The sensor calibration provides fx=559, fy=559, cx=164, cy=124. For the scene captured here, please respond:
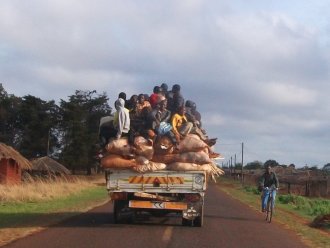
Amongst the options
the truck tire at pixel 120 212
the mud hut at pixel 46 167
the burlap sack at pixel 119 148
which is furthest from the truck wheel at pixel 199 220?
the mud hut at pixel 46 167

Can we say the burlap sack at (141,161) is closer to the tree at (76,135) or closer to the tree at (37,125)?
the tree at (76,135)

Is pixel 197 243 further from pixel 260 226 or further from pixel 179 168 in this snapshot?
pixel 260 226

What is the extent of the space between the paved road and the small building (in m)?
21.9

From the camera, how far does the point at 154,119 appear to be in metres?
14.6

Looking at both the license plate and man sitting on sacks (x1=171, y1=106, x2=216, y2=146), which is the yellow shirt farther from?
the license plate

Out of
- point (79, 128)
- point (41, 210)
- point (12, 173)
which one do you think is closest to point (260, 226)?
point (41, 210)

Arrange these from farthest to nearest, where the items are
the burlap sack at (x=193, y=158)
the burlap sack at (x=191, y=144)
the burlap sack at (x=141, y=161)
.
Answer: the burlap sack at (x=191, y=144), the burlap sack at (x=193, y=158), the burlap sack at (x=141, y=161)

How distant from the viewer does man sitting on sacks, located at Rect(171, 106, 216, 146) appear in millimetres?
14672

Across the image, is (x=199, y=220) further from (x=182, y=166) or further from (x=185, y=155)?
(x=185, y=155)

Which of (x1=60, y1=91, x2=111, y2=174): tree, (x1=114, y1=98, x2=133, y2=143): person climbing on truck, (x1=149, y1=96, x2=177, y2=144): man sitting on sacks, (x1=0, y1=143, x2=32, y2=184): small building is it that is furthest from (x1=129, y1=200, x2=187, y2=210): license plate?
(x1=60, y1=91, x2=111, y2=174): tree

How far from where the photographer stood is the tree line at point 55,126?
6450 cm

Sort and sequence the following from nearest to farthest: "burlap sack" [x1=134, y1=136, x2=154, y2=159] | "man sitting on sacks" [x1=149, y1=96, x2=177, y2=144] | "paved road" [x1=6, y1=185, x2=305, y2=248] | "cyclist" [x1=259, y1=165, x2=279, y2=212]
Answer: "paved road" [x1=6, y1=185, x2=305, y2=248] < "burlap sack" [x1=134, y1=136, x2=154, y2=159] < "man sitting on sacks" [x1=149, y1=96, x2=177, y2=144] < "cyclist" [x1=259, y1=165, x2=279, y2=212]

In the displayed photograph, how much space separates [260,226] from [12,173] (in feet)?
90.5

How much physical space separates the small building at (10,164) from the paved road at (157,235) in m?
21.9
